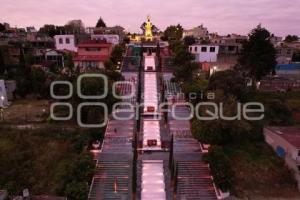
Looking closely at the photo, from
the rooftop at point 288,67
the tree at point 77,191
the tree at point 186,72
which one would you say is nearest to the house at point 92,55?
the tree at point 186,72

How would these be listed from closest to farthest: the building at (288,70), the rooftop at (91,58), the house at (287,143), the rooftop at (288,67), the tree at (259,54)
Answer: the house at (287,143), the tree at (259,54), the building at (288,70), the rooftop at (288,67), the rooftop at (91,58)

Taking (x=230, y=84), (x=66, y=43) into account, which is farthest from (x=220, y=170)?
(x=66, y=43)

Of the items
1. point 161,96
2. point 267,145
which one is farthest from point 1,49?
point 267,145

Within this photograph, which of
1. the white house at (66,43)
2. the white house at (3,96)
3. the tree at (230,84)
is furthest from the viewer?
the white house at (66,43)

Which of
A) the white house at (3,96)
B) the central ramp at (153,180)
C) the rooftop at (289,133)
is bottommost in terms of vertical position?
the central ramp at (153,180)

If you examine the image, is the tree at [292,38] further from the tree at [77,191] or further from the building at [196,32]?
the tree at [77,191]

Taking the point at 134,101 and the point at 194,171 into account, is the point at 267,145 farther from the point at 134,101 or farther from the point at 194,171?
the point at 134,101

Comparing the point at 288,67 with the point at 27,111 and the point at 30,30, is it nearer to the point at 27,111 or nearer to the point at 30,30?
the point at 27,111
